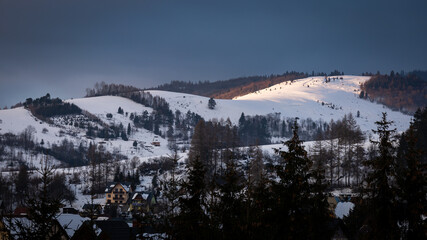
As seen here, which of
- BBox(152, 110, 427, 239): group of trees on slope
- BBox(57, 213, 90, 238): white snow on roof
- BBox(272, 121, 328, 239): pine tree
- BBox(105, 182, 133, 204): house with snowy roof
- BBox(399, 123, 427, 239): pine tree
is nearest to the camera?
BBox(152, 110, 427, 239): group of trees on slope

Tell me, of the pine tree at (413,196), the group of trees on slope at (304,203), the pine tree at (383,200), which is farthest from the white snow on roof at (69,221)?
the pine tree at (413,196)

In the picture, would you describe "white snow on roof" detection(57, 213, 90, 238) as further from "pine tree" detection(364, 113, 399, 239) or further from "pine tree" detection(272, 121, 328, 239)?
"pine tree" detection(364, 113, 399, 239)

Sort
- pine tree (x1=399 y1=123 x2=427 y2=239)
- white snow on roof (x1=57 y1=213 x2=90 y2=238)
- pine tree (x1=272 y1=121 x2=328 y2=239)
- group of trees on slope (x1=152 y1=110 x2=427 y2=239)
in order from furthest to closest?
1. white snow on roof (x1=57 y1=213 x2=90 y2=238)
2. pine tree (x1=399 y1=123 x2=427 y2=239)
3. pine tree (x1=272 y1=121 x2=328 y2=239)
4. group of trees on slope (x1=152 y1=110 x2=427 y2=239)

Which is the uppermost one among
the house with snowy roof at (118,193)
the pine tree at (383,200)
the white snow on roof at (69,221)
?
the pine tree at (383,200)

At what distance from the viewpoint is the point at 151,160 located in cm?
10488

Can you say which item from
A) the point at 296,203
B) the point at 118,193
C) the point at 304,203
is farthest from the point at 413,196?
the point at 118,193

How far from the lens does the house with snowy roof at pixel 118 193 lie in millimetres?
76688

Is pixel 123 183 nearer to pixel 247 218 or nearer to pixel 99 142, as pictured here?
pixel 247 218

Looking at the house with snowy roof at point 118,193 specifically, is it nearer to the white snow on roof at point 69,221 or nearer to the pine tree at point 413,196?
the white snow on roof at point 69,221

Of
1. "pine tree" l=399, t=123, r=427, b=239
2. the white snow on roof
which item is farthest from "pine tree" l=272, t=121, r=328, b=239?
the white snow on roof

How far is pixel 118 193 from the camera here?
7812cm

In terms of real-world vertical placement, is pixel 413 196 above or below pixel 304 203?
above

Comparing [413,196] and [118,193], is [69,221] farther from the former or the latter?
[118,193]

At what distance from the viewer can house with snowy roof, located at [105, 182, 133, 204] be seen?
76.7m
